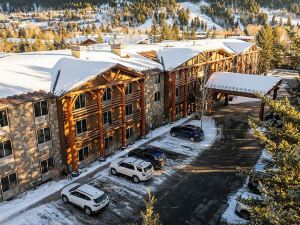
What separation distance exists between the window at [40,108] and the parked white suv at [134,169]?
8.35 meters

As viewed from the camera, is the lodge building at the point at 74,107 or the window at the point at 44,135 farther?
the window at the point at 44,135

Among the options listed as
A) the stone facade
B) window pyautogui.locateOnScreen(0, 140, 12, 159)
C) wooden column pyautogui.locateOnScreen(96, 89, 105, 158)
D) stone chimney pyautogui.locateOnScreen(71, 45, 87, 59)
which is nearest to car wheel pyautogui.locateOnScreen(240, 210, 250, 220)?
wooden column pyautogui.locateOnScreen(96, 89, 105, 158)

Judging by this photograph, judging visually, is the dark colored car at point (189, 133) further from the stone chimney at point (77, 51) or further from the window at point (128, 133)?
the stone chimney at point (77, 51)

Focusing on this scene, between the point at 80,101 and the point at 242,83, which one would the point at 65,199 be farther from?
the point at 242,83

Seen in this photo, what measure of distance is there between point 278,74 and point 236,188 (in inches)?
2786

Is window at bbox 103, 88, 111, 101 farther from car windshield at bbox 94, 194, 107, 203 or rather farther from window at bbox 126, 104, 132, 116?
car windshield at bbox 94, 194, 107, 203

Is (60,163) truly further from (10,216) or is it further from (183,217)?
(183,217)

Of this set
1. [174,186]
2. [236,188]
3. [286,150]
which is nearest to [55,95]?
[174,186]

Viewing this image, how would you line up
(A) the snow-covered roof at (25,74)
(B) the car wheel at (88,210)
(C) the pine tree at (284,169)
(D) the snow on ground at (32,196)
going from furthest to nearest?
(A) the snow-covered roof at (25,74) → (D) the snow on ground at (32,196) → (B) the car wheel at (88,210) → (C) the pine tree at (284,169)

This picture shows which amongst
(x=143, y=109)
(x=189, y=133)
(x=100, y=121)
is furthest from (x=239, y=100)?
(x=100, y=121)

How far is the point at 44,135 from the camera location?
27.6 metres

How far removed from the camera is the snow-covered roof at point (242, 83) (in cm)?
4544

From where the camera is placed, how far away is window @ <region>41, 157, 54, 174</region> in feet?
91.9

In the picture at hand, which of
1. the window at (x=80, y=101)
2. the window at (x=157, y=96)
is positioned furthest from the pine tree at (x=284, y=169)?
the window at (x=157, y=96)
